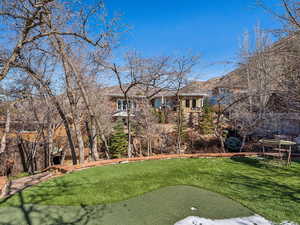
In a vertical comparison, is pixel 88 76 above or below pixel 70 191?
above

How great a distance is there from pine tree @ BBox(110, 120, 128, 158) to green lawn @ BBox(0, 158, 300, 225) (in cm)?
586

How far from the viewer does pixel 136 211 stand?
292 cm

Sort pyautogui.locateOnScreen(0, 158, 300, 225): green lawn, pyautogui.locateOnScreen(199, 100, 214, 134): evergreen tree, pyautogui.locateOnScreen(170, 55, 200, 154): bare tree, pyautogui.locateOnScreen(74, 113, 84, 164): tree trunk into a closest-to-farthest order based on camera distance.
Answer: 1. pyautogui.locateOnScreen(0, 158, 300, 225): green lawn
2. pyautogui.locateOnScreen(74, 113, 84, 164): tree trunk
3. pyautogui.locateOnScreen(170, 55, 200, 154): bare tree
4. pyautogui.locateOnScreen(199, 100, 214, 134): evergreen tree

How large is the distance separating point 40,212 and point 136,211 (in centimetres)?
153

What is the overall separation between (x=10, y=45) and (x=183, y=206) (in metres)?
6.93

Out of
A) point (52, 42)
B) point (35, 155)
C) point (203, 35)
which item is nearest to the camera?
point (52, 42)

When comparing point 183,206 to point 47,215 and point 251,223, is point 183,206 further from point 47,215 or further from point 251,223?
point 47,215

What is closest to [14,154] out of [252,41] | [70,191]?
[70,191]

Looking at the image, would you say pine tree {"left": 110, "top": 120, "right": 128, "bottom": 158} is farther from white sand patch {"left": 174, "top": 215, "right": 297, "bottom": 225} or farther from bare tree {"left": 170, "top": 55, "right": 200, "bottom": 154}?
Result: white sand patch {"left": 174, "top": 215, "right": 297, "bottom": 225}

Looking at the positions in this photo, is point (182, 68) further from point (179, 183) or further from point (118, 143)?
point (179, 183)

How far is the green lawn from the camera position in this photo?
10.5ft

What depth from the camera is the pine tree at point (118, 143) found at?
1171 cm

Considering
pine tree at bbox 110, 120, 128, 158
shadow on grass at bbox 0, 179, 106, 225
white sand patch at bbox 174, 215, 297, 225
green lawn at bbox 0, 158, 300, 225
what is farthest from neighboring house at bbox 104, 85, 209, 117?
white sand patch at bbox 174, 215, 297, 225

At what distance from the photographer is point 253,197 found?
11.3ft
